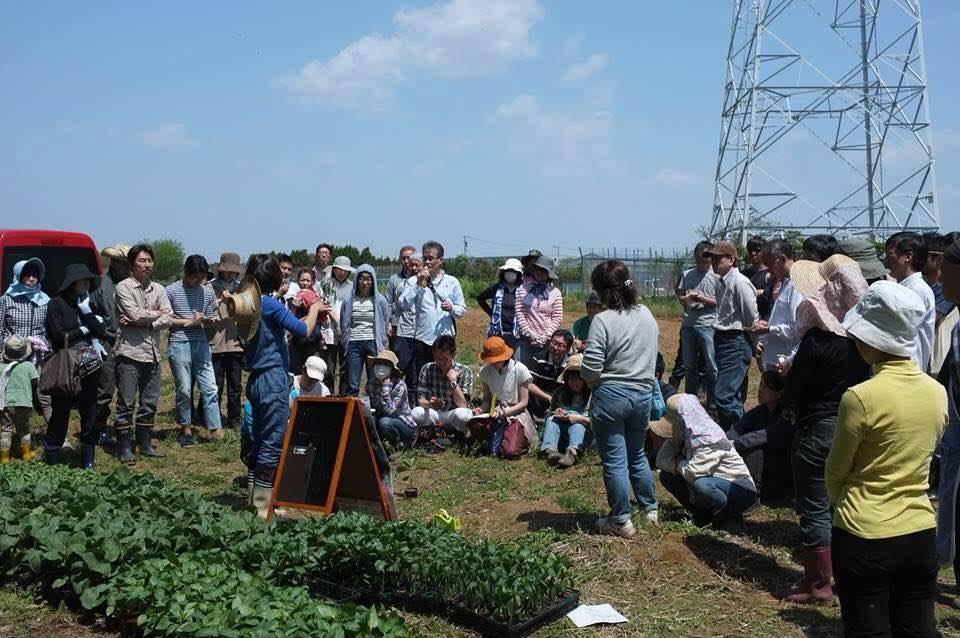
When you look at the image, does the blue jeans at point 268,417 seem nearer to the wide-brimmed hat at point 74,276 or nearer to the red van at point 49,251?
the wide-brimmed hat at point 74,276

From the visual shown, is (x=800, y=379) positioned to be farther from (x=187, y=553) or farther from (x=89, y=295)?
(x=89, y=295)

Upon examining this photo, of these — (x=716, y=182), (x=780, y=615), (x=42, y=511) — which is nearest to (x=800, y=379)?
(x=780, y=615)

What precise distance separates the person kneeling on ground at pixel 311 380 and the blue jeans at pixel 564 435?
2.21 metres

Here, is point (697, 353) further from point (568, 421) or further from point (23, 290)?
point (23, 290)

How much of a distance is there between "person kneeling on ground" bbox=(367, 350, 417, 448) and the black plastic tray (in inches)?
178

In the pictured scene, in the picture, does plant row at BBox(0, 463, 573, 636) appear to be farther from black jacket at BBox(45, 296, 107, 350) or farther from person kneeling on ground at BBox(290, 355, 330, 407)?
black jacket at BBox(45, 296, 107, 350)

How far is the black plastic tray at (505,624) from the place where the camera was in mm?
4617

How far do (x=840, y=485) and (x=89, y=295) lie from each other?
293 inches

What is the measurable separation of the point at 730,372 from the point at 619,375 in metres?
3.01

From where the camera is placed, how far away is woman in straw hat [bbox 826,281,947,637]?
11.8 ft

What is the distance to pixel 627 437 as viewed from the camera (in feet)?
20.4

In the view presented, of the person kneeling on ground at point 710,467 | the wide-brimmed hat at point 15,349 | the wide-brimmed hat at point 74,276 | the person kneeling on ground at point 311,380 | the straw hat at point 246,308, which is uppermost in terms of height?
the wide-brimmed hat at point 74,276

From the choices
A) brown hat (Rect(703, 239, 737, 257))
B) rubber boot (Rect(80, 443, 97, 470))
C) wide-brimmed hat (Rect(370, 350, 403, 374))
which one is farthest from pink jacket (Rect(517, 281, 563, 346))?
rubber boot (Rect(80, 443, 97, 470))

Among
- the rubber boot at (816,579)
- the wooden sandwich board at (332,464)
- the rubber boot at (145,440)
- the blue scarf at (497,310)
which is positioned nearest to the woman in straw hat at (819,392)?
the rubber boot at (816,579)
